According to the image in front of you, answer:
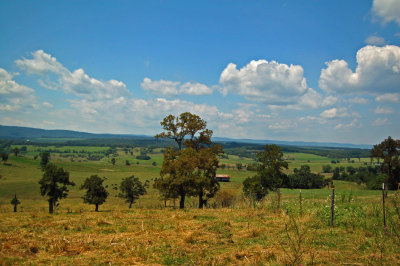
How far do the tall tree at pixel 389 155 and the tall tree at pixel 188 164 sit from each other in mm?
31990

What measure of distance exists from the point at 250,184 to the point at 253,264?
44.1 meters

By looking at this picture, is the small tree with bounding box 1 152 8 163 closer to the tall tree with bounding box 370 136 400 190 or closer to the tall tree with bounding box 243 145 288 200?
the tall tree with bounding box 243 145 288 200

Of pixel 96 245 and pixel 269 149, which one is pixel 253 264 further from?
pixel 269 149

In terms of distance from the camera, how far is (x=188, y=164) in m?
32.0

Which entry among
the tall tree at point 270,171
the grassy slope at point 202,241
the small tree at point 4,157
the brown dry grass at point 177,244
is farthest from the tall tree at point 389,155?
the small tree at point 4,157

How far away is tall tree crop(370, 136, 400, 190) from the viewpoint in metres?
46.2

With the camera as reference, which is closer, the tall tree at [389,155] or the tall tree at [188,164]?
the tall tree at [188,164]

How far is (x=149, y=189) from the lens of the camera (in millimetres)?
113188

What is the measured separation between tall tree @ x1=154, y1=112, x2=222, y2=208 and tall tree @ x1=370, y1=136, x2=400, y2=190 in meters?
32.0

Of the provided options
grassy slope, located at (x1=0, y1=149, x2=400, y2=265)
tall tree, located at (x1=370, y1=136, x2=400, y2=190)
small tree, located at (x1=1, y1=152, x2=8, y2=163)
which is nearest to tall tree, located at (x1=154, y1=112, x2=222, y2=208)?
grassy slope, located at (x1=0, y1=149, x2=400, y2=265)

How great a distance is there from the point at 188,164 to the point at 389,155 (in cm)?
4086

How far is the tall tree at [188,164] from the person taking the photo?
31.4 metres

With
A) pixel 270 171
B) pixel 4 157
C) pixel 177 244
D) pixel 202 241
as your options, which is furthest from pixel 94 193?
pixel 4 157

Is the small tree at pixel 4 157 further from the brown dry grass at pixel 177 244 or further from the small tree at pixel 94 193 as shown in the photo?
the brown dry grass at pixel 177 244
